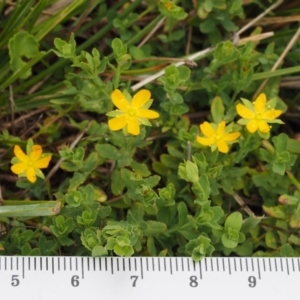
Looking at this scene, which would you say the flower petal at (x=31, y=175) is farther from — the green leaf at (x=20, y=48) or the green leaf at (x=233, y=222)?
the green leaf at (x=233, y=222)

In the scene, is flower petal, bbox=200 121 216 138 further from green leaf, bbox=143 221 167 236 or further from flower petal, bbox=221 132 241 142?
green leaf, bbox=143 221 167 236

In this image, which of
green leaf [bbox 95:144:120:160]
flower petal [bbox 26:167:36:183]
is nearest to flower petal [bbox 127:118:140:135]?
green leaf [bbox 95:144:120:160]

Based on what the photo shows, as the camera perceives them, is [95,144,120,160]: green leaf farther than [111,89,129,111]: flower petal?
Yes

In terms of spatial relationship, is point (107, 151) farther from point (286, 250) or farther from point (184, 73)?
point (286, 250)

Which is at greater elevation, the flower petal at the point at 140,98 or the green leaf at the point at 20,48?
the green leaf at the point at 20,48

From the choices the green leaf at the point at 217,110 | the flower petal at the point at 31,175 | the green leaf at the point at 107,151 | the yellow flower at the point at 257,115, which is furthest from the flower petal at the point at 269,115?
the flower petal at the point at 31,175

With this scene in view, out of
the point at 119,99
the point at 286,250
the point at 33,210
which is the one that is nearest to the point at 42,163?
the point at 33,210

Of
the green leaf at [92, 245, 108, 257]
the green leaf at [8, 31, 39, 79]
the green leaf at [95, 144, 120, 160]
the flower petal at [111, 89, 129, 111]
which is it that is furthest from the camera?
the green leaf at [8, 31, 39, 79]

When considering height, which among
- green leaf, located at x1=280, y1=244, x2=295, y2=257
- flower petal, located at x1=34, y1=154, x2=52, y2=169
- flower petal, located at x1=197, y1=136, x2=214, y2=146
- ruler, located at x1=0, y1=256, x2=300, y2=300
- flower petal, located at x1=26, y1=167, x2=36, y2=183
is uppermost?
flower petal, located at x1=197, y1=136, x2=214, y2=146
